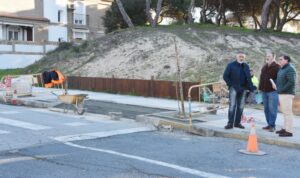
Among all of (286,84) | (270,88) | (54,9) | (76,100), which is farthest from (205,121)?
(54,9)

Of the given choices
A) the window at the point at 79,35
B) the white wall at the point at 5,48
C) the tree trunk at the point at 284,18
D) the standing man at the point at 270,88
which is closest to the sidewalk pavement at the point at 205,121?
the standing man at the point at 270,88

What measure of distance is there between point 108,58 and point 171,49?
376 centimetres

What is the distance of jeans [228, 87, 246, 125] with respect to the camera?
11281mm

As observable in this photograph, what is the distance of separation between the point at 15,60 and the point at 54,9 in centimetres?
1486

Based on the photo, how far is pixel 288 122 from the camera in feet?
34.4

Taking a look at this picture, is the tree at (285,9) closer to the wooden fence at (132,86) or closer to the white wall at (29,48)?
the white wall at (29,48)

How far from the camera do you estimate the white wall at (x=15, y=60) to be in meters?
34.8

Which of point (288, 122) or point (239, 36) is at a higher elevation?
point (239, 36)

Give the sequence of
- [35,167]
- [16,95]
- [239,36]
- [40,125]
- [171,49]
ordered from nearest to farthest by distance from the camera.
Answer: [35,167] < [40,125] < [16,95] < [171,49] < [239,36]

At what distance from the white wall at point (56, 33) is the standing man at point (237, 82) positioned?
39.3 m

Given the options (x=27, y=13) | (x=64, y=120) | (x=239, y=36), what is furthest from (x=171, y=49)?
(x=27, y=13)

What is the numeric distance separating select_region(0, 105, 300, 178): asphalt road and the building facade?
2643cm

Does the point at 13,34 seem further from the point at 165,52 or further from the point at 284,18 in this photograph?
the point at 284,18

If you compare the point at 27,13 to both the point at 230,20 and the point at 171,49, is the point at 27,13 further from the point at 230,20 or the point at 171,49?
the point at 171,49
